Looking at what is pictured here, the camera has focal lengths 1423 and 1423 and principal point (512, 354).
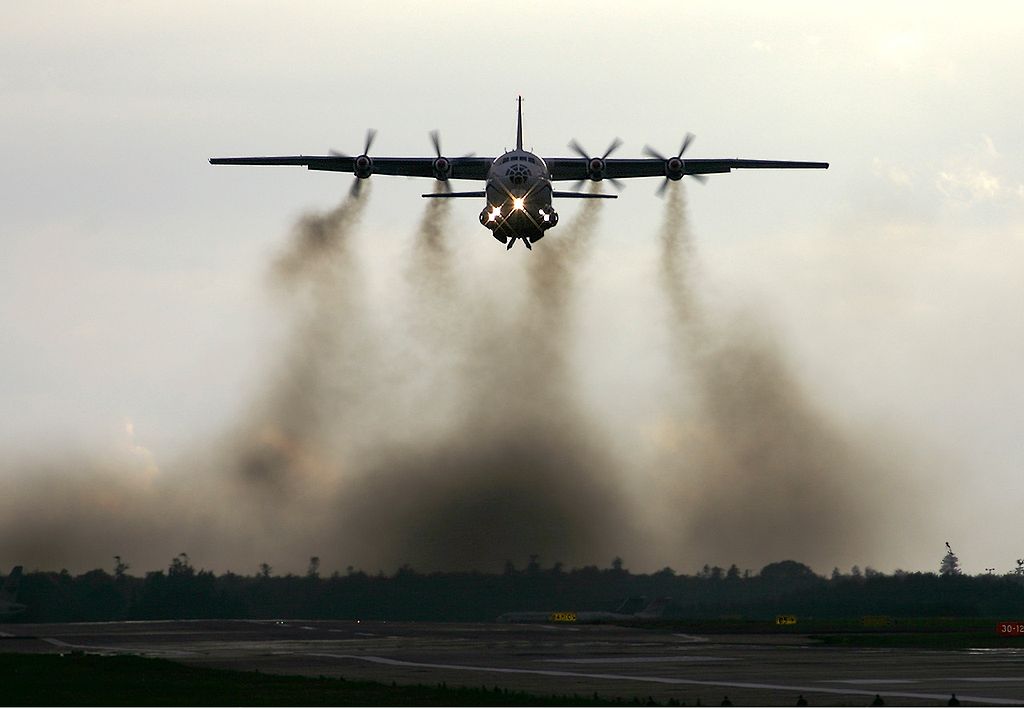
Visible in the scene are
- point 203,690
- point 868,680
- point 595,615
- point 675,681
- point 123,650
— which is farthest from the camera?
point 595,615

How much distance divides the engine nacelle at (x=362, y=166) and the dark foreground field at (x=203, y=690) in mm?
34969

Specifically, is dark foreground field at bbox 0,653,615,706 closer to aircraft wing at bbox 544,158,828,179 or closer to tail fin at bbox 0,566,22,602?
aircraft wing at bbox 544,158,828,179

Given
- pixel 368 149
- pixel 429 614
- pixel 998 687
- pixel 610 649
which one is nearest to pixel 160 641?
pixel 610 649

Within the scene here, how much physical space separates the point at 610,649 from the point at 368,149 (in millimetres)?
32778

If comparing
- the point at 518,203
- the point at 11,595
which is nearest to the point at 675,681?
the point at 518,203

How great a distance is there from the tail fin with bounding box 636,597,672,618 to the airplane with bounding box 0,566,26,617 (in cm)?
4292

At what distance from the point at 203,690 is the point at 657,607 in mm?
66364

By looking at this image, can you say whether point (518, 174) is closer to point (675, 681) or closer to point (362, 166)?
point (362, 166)

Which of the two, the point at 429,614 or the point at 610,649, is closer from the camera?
the point at 610,649

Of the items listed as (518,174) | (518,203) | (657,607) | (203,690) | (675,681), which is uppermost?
(518,174)

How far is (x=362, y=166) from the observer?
252 ft

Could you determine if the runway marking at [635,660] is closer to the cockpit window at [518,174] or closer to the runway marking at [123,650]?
the runway marking at [123,650]

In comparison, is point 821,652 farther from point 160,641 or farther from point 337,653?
point 160,641

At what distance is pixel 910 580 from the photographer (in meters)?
94.2
